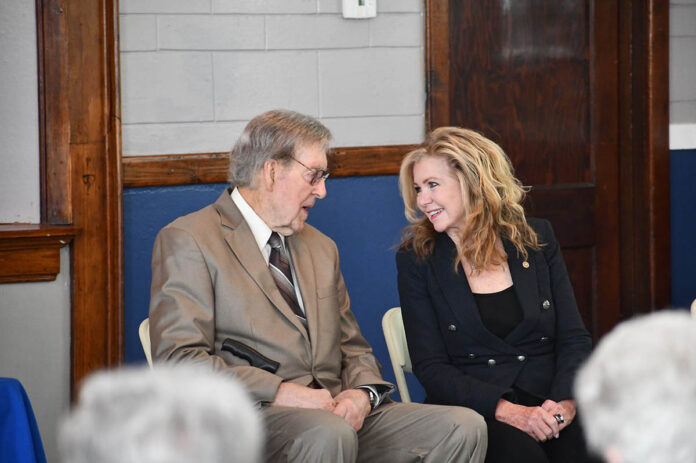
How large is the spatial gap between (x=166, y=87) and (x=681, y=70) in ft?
7.60

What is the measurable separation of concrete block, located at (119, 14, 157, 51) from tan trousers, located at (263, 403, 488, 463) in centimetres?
161

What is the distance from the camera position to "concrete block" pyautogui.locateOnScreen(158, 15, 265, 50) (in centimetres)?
338

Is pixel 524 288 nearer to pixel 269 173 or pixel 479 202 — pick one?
pixel 479 202

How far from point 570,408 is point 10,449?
151cm

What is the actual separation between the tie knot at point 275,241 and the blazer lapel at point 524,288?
72cm

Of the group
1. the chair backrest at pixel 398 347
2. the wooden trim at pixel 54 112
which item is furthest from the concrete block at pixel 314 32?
the chair backrest at pixel 398 347

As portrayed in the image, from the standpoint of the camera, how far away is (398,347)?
284cm

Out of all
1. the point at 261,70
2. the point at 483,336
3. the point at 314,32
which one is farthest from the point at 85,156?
the point at 483,336

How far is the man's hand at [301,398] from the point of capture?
239 centimetres

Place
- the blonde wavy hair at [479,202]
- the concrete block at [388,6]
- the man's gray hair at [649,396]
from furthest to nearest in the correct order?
the concrete block at [388,6], the blonde wavy hair at [479,202], the man's gray hair at [649,396]

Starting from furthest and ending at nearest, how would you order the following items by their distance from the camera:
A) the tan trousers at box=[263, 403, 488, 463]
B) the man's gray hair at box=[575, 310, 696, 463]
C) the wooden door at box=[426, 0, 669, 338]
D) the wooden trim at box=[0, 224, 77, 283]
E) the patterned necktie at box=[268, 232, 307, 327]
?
the wooden door at box=[426, 0, 669, 338]
the wooden trim at box=[0, 224, 77, 283]
the patterned necktie at box=[268, 232, 307, 327]
the tan trousers at box=[263, 403, 488, 463]
the man's gray hair at box=[575, 310, 696, 463]

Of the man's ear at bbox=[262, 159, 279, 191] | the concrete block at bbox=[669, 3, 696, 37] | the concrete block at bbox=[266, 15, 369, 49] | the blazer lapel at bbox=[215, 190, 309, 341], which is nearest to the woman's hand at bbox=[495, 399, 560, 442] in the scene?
the blazer lapel at bbox=[215, 190, 309, 341]

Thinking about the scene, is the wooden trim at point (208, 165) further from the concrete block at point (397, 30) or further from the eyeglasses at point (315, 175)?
the eyeglasses at point (315, 175)

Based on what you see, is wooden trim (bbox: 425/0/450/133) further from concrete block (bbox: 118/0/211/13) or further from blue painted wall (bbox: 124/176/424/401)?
concrete block (bbox: 118/0/211/13)
